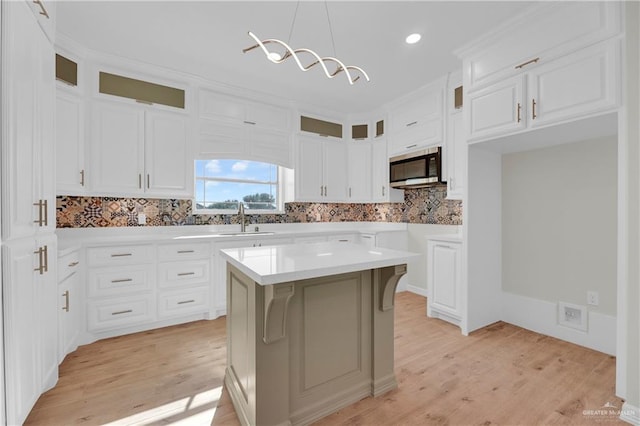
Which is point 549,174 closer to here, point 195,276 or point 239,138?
point 239,138

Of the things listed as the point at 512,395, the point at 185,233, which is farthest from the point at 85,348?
the point at 512,395

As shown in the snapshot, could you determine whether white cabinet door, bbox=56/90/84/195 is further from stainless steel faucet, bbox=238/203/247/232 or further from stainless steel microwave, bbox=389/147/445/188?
stainless steel microwave, bbox=389/147/445/188

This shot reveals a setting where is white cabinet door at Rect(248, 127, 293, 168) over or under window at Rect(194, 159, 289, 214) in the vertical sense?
over

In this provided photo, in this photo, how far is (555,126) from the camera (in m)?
2.19

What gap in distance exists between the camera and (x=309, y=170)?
4.28 metres

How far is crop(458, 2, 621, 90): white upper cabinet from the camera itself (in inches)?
76.0

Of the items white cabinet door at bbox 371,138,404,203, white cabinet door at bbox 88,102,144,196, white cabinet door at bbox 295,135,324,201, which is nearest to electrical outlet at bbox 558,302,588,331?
white cabinet door at bbox 371,138,404,203

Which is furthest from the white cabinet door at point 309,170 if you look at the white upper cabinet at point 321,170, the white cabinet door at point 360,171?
the white cabinet door at point 360,171

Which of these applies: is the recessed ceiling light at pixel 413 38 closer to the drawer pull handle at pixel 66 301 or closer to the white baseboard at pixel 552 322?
the white baseboard at pixel 552 322

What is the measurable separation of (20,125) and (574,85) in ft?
11.4

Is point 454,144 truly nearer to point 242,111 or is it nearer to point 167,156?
point 242,111

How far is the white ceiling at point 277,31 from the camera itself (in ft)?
Result: 7.23

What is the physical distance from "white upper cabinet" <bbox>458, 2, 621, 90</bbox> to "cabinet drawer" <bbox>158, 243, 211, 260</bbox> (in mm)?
3159

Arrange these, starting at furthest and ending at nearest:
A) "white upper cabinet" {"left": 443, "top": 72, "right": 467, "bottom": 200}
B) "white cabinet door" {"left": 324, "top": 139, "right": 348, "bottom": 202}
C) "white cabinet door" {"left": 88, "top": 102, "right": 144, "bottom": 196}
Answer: "white cabinet door" {"left": 324, "top": 139, "right": 348, "bottom": 202}, "white upper cabinet" {"left": 443, "top": 72, "right": 467, "bottom": 200}, "white cabinet door" {"left": 88, "top": 102, "right": 144, "bottom": 196}
